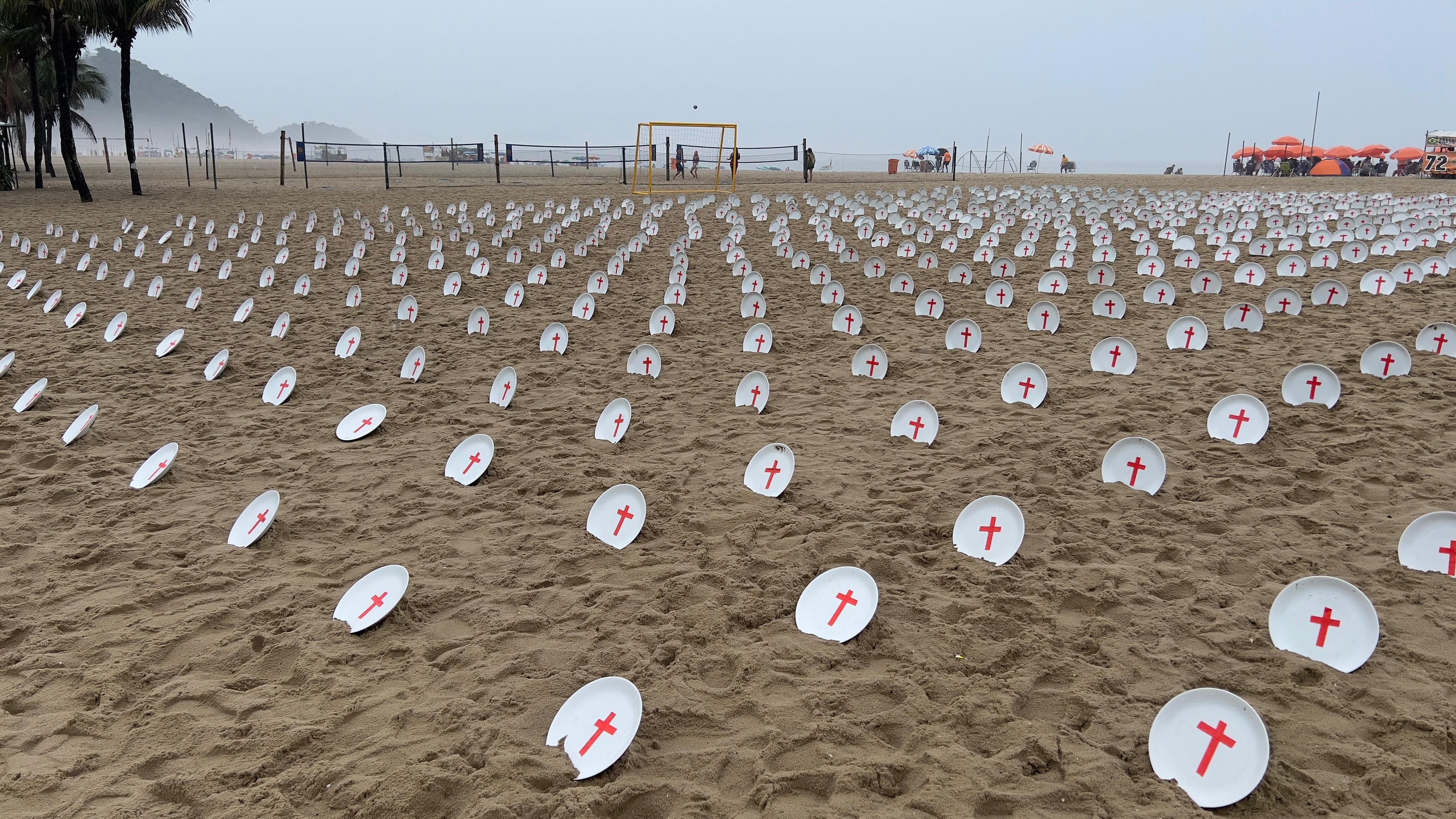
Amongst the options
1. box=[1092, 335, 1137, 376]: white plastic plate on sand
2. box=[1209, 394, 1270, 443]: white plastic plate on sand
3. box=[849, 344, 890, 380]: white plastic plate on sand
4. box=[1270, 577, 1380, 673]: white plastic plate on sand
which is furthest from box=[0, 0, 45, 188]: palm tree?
box=[1270, 577, 1380, 673]: white plastic plate on sand

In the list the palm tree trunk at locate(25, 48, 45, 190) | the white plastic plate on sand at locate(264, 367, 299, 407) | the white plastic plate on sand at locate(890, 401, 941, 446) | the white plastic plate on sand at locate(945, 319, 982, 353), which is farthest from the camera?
the palm tree trunk at locate(25, 48, 45, 190)

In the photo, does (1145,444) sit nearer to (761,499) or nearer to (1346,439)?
(1346,439)

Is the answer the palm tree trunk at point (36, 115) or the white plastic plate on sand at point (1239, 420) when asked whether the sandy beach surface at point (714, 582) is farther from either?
the palm tree trunk at point (36, 115)

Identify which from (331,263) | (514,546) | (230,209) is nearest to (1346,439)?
(514,546)

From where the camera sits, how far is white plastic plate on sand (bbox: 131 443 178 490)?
533cm

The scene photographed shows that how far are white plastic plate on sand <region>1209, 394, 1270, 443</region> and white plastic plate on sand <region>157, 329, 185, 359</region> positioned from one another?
8943mm

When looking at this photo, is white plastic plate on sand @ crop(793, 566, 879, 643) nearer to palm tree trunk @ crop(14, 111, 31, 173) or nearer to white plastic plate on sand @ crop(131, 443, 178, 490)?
white plastic plate on sand @ crop(131, 443, 178, 490)

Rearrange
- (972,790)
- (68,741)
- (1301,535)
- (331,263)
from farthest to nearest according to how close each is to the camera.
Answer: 1. (331,263)
2. (1301,535)
3. (68,741)
4. (972,790)

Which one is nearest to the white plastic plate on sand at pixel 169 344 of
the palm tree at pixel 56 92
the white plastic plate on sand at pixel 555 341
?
the white plastic plate on sand at pixel 555 341

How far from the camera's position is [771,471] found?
196 inches

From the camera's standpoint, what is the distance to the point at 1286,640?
3.32 m

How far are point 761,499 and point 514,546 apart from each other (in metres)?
1.39

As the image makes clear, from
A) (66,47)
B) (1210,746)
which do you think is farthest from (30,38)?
(1210,746)

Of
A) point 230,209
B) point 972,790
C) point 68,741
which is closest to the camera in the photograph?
point 972,790
